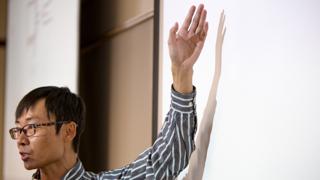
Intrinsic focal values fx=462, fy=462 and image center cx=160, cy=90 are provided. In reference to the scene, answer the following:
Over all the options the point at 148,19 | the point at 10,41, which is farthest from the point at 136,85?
the point at 10,41

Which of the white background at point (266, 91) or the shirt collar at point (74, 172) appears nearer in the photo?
the white background at point (266, 91)

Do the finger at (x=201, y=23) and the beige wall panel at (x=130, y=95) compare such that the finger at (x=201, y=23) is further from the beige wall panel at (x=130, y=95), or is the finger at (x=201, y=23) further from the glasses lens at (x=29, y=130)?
the beige wall panel at (x=130, y=95)

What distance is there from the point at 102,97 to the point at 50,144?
99 cm

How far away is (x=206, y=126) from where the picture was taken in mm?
1249

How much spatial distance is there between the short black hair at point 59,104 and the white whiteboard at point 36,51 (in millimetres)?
729

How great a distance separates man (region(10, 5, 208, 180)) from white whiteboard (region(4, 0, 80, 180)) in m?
0.76

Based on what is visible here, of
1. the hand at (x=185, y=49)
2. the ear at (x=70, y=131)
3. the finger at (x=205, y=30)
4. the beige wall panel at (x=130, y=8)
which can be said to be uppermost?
the beige wall panel at (x=130, y=8)

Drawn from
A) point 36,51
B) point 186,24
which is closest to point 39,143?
point 186,24

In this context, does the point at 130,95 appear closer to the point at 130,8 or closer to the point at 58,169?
the point at 130,8

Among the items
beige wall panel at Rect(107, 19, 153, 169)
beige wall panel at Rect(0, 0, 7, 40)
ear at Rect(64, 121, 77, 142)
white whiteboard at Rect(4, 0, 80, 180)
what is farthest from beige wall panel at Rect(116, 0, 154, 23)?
beige wall panel at Rect(0, 0, 7, 40)

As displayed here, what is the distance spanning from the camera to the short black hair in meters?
1.20

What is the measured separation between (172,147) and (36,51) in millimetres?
1322

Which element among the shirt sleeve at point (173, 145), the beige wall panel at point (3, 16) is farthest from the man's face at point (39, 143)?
the beige wall panel at point (3, 16)

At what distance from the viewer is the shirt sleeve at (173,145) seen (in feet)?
3.55
